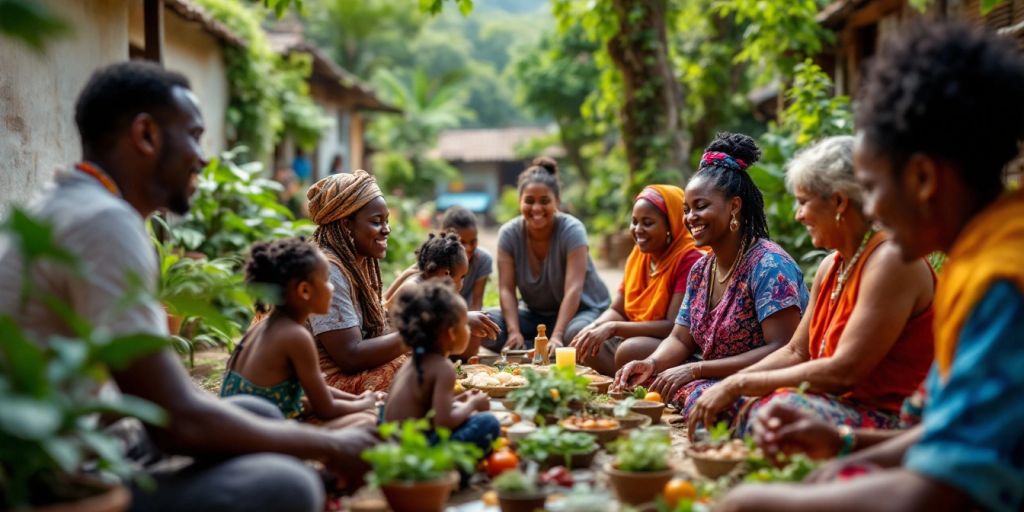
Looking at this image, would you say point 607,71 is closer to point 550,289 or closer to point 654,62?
point 654,62

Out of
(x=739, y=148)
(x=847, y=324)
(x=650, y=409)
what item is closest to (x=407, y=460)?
(x=847, y=324)

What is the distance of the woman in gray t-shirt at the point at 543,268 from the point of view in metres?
7.11

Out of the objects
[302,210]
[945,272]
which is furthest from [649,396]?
[302,210]

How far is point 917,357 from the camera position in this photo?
140 inches

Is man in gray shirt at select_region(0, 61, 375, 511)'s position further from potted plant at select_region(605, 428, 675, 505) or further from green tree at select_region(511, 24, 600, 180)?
green tree at select_region(511, 24, 600, 180)

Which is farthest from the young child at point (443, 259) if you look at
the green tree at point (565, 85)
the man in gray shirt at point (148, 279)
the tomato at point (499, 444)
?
the green tree at point (565, 85)

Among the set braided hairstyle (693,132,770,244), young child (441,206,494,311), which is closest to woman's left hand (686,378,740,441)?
braided hairstyle (693,132,770,244)

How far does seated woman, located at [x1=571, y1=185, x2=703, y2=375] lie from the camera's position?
5848 mm

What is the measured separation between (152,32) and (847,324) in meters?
8.03

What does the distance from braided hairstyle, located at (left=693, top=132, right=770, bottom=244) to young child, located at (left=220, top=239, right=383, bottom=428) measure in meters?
2.22

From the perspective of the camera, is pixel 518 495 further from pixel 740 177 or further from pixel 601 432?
pixel 740 177

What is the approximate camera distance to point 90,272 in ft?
8.14

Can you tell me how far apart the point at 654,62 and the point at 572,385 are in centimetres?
900

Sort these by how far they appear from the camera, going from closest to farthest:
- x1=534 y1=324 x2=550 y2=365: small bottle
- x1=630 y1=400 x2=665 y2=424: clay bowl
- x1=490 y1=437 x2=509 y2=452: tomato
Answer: x1=490 y1=437 x2=509 y2=452: tomato → x1=630 y1=400 x2=665 y2=424: clay bowl → x1=534 y1=324 x2=550 y2=365: small bottle
